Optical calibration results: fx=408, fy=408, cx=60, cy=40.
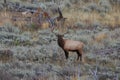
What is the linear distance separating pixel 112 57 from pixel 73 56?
1289 millimetres

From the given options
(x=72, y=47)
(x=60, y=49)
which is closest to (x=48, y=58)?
(x=72, y=47)

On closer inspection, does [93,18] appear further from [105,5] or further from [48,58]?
[48,58]

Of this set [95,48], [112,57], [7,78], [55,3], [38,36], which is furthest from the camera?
[55,3]

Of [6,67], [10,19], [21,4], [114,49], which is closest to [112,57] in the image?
[114,49]

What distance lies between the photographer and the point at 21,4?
21156mm

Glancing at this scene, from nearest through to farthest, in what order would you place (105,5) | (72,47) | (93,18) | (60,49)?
(72,47)
(60,49)
(93,18)
(105,5)

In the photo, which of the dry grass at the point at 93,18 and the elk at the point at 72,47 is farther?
the dry grass at the point at 93,18

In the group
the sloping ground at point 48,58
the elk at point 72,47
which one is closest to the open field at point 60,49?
the sloping ground at point 48,58

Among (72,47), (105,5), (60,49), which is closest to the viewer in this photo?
(72,47)

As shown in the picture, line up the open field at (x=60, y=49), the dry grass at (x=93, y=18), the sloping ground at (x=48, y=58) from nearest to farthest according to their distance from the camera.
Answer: the sloping ground at (x=48, y=58) < the open field at (x=60, y=49) < the dry grass at (x=93, y=18)

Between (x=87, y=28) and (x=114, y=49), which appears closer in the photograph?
(x=114, y=49)

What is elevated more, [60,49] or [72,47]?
[72,47]

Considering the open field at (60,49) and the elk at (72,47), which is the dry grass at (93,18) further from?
the elk at (72,47)

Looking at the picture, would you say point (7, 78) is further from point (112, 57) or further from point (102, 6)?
point (102, 6)
